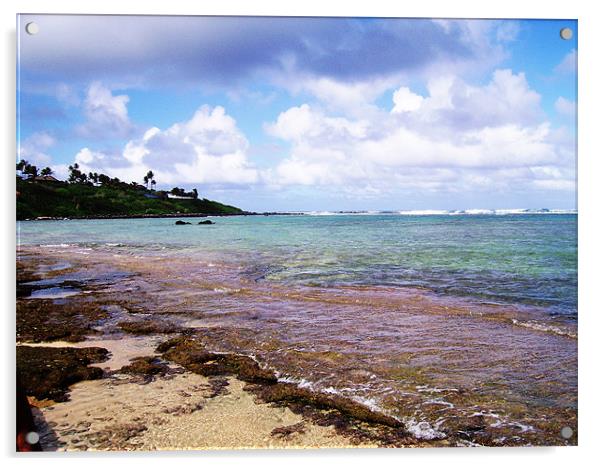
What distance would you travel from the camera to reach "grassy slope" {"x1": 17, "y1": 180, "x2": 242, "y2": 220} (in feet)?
11.4

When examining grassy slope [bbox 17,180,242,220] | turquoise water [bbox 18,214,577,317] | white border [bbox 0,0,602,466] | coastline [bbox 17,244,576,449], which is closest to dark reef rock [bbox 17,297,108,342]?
coastline [bbox 17,244,576,449]

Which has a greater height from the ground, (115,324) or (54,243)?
(54,243)

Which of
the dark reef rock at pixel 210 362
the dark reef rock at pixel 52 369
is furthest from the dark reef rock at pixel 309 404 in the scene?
the dark reef rock at pixel 52 369

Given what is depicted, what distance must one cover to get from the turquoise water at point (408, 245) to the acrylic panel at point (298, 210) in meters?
0.04

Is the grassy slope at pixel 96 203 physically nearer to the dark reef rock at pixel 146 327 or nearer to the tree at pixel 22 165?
the tree at pixel 22 165

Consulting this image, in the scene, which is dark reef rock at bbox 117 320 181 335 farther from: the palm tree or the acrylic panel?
the palm tree

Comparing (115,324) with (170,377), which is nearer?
(170,377)

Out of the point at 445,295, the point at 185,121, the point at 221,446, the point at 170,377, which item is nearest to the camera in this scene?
the point at 221,446

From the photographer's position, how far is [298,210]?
13.4ft

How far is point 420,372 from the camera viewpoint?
3229 millimetres
